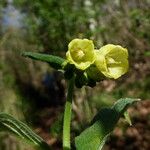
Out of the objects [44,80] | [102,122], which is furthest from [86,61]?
[44,80]

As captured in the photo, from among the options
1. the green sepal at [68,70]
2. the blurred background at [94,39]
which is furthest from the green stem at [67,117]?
the blurred background at [94,39]

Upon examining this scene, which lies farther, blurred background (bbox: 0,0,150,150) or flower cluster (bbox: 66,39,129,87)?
blurred background (bbox: 0,0,150,150)

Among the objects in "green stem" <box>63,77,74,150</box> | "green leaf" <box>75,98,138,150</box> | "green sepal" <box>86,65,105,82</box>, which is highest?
Answer: "green sepal" <box>86,65,105,82</box>

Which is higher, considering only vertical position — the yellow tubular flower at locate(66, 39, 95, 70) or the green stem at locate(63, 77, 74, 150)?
the yellow tubular flower at locate(66, 39, 95, 70)

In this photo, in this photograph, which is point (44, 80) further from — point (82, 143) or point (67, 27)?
point (82, 143)

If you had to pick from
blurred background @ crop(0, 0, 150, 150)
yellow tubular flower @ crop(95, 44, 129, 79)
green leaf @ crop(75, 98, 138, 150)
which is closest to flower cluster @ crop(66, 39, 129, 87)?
yellow tubular flower @ crop(95, 44, 129, 79)

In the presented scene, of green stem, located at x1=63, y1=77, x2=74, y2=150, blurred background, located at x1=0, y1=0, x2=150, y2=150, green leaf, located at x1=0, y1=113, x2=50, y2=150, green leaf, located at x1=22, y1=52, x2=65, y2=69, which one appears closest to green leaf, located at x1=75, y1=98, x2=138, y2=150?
green stem, located at x1=63, y1=77, x2=74, y2=150

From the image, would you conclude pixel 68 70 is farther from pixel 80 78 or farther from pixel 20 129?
pixel 20 129

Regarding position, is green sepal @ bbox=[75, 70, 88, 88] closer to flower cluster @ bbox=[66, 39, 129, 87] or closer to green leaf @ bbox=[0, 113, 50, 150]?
flower cluster @ bbox=[66, 39, 129, 87]
